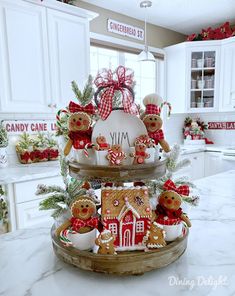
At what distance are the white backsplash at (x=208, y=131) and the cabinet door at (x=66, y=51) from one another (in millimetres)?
1700

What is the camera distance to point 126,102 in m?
0.70

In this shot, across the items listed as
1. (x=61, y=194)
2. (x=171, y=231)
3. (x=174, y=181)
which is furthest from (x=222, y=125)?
(x=61, y=194)

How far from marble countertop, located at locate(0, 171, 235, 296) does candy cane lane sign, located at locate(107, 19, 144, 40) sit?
260 centimetres

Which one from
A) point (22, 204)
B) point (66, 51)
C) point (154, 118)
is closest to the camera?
point (154, 118)

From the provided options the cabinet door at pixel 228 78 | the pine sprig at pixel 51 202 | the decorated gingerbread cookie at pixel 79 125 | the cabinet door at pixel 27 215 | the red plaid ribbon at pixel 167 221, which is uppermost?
the cabinet door at pixel 228 78

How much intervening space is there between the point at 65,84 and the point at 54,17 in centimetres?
54

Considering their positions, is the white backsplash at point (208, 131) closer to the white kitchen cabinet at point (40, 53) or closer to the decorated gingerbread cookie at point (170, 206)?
the white kitchen cabinet at point (40, 53)

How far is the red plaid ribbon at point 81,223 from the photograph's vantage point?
65cm

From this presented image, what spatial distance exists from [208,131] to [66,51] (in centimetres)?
250

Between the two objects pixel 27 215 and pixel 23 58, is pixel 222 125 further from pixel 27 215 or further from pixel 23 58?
pixel 27 215

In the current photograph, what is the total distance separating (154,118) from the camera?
715 mm

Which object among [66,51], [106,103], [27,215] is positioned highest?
[66,51]

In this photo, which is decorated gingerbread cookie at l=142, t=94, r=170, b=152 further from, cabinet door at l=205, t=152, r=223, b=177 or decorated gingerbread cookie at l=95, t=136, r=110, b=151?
cabinet door at l=205, t=152, r=223, b=177

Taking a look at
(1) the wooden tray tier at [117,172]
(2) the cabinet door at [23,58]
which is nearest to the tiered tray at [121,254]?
(1) the wooden tray tier at [117,172]
